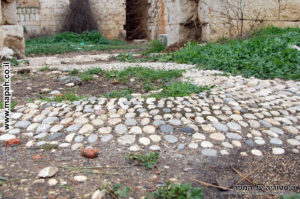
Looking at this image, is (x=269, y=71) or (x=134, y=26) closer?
(x=269, y=71)

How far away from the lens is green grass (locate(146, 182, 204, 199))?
1622 mm

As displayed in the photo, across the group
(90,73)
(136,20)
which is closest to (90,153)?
(90,73)

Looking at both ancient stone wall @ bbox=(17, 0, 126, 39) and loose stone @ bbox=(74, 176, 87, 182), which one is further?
ancient stone wall @ bbox=(17, 0, 126, 39)

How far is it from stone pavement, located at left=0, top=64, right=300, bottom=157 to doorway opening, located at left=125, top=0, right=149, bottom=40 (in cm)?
1080

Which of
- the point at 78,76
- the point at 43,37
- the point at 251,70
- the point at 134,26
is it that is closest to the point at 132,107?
the point at 78,76

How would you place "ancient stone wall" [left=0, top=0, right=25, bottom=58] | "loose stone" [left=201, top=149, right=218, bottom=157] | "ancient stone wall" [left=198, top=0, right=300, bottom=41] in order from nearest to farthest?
"loose stone" [left=201, top=149, right=218, bottom=157], "ancient stone wall" [left=0, top=0, right=25, bottom=58], "ancient stone wall" [left=198, top=0, right=300, bottom=41]

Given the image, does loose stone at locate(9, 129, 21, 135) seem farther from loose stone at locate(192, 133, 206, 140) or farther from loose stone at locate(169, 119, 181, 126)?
loose stone at locate(192, 133, 206, 140)

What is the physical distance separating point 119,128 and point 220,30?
15.6 feet

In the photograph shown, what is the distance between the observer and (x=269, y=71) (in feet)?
13.5

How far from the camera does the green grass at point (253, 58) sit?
4113 millimetres

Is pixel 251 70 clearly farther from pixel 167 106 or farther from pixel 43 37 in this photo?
pixel 43 37

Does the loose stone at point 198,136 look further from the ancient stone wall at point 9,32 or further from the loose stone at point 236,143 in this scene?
the ancient stone wall at point 9,32

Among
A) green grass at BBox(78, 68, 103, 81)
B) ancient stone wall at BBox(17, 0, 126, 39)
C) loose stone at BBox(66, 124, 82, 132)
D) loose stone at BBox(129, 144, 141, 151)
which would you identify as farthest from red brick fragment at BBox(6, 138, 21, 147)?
ancient stone wall at BBox(17, 0, 126, 39)

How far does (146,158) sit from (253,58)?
3093 mm
